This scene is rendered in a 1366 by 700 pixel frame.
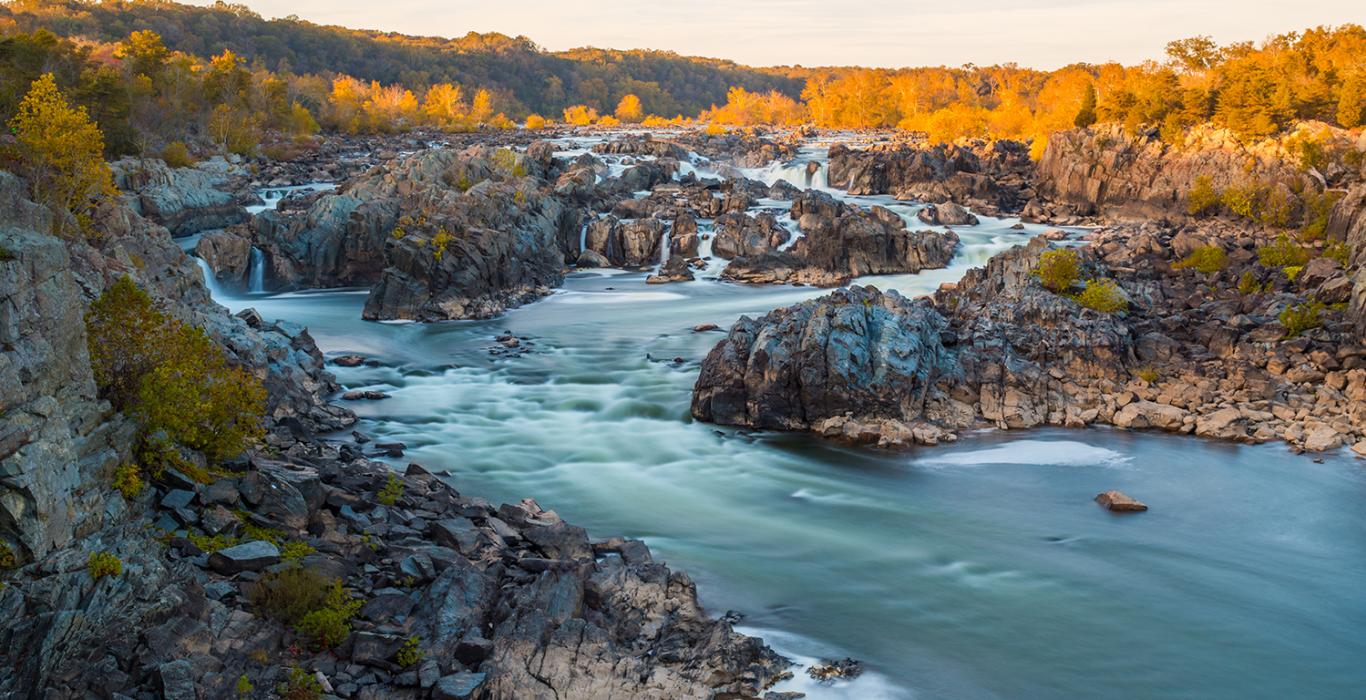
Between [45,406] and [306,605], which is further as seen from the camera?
[306,605]

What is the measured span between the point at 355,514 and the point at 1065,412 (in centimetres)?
1886

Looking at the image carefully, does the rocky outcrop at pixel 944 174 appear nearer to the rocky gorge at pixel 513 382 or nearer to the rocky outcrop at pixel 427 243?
the rocky gorge at pixel 513 382

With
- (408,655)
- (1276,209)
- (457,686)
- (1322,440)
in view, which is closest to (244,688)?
(408,655)


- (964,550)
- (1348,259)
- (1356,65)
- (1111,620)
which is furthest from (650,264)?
(1356,65)

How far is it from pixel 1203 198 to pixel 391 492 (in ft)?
168

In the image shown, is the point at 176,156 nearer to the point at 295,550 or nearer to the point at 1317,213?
the point at 295,550

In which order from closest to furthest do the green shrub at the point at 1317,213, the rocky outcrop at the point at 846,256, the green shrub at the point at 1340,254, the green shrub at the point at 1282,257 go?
the green shrub at the point at 1340,254 < the green shrub at the point at 1282,257 < the green shrub at the point at 1317,213 < the rocky outcrop at the point at 846,256

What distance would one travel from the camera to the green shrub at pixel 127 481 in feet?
44.7

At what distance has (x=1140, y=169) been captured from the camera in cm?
6066

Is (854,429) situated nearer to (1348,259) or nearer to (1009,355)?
(1009,355)

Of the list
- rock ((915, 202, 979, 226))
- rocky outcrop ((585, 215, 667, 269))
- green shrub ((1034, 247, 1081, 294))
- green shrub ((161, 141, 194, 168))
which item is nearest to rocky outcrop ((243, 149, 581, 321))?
rocky outcrop ((585, 215, 667, 269))

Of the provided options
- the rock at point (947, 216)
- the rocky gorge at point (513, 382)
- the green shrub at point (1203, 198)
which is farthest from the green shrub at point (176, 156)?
the green shrub at point (1203, 198)

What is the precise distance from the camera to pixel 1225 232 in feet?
156

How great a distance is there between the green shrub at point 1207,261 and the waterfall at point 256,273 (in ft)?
128
